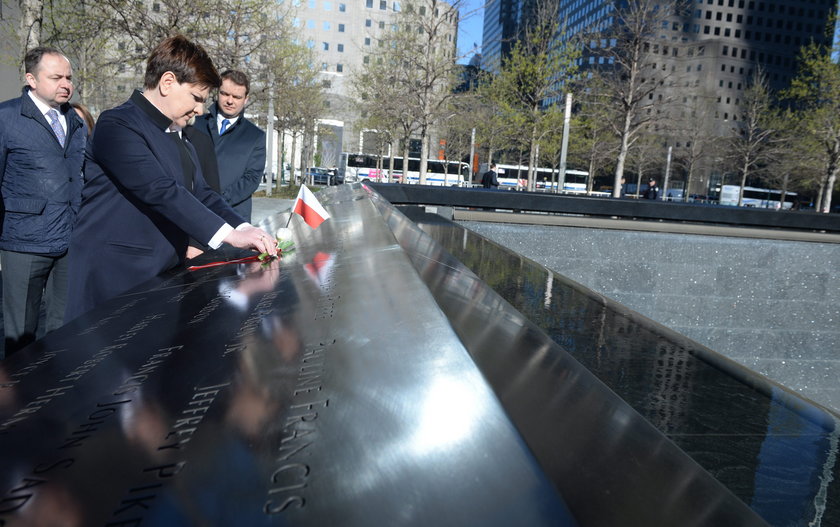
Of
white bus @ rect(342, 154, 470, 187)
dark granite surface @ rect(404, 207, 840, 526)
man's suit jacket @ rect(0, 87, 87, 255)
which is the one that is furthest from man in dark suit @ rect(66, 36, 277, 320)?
white bus @ rect(342, 154, 470, 187)

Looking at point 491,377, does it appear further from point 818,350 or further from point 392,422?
point 818,350

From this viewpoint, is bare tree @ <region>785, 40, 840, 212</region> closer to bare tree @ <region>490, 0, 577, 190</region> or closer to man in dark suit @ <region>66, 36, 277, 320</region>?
bare tree @ <region>490, 0, 577, 190</region>

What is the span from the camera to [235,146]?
178 inches

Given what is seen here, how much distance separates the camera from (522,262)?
3715 millimetres

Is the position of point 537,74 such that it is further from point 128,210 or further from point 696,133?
point 696,133

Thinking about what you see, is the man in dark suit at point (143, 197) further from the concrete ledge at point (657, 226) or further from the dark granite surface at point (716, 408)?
the concrete ledge at point (657, 226)

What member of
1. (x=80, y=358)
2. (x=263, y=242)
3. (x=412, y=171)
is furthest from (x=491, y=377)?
(x=412, y=171)

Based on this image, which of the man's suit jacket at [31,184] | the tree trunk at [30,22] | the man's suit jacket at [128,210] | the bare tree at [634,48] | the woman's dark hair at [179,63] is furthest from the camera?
the bare tree at [634,48]

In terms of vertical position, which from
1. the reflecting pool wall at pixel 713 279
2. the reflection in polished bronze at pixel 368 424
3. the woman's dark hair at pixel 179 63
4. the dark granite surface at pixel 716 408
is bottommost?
the reflecting pool wall at pixel 713 279

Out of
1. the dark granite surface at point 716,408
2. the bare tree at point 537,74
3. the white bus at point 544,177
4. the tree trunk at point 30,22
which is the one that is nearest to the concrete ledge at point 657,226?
the dark granite surface at point 716,408

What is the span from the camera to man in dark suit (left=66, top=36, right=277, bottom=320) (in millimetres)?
2141

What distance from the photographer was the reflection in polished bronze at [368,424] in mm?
626

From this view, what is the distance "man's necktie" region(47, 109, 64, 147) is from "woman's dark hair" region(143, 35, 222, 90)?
1.83m

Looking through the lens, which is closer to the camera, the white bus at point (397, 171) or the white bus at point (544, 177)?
the white bus at point (397, 171)
